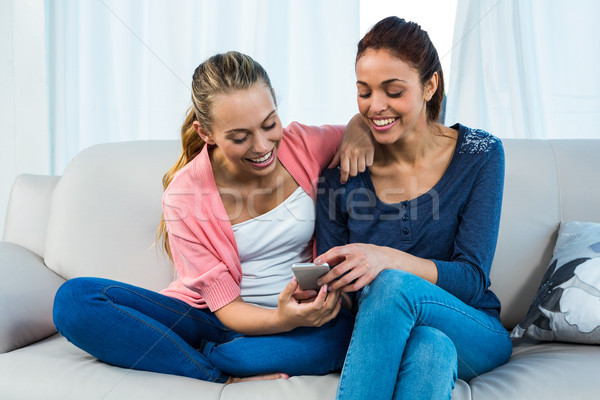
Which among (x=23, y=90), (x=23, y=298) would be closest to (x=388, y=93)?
(x=23, y=298)

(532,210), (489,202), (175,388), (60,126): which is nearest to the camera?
(175,388)

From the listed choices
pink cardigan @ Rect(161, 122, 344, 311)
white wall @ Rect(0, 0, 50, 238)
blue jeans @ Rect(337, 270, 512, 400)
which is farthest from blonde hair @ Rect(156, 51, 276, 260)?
white wall @ Rect(0, 0, 50, 238)

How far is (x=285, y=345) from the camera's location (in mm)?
1283

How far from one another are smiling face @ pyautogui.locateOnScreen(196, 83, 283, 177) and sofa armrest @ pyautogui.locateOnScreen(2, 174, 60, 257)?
2.49 ft

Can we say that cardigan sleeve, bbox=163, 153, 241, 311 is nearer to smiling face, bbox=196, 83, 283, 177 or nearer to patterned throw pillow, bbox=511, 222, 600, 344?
smiling face, bbox=196, 83, 283, 177

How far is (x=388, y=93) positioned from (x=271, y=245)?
0.48 meters

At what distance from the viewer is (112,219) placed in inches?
66.9

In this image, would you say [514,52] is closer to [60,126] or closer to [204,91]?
[204,91]

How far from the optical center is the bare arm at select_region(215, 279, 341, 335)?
3.97 ft

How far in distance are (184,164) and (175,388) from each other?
1.99 feet

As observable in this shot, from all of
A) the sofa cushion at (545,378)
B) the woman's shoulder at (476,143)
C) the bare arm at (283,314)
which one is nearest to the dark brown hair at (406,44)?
the woman's shoulder at (476,143)

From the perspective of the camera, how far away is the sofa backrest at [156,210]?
1581mm

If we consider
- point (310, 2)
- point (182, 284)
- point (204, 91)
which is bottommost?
point (182, 284)

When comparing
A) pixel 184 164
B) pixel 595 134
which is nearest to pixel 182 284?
pixel 184 164
